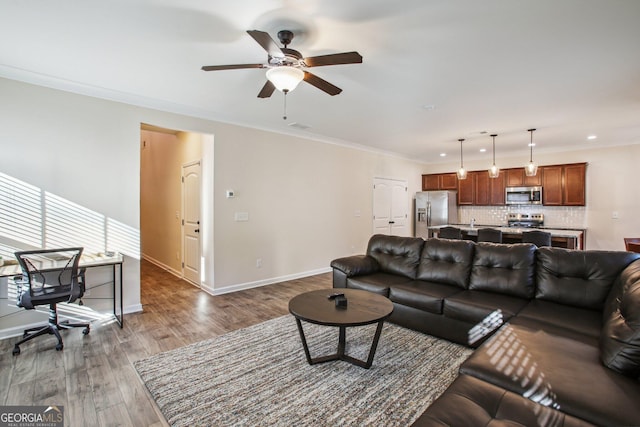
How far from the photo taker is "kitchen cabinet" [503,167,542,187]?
6949 mm

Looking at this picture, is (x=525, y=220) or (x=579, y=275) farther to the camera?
(x=525, y=220)

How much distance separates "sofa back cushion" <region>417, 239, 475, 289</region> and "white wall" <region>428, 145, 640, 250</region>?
197 inches

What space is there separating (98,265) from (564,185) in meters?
8.50

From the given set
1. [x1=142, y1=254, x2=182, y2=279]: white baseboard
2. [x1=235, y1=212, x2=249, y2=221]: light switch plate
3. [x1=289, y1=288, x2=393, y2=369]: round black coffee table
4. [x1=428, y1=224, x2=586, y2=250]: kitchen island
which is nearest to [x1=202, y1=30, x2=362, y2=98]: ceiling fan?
[x1=289, y1=288, x2=393, y2=369]: round black coffee table

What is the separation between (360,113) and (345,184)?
2236mm

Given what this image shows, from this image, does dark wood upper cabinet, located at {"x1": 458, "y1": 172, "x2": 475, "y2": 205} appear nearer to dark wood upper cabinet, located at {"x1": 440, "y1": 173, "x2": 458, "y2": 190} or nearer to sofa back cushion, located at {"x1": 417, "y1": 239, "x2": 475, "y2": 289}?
dark wood upper cabinet, located at {"x1": 440, "y1": 173, "x2": 458, "y2": 190}

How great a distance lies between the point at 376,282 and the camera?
3.47 meters

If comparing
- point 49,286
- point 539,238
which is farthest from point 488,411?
point 539,238

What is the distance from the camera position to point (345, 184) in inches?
255

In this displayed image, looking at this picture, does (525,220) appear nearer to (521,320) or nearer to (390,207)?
(390,207)

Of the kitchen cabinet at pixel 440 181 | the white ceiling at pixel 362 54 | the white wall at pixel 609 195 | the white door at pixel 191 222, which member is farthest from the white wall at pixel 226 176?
the white wall at pixel 609 195

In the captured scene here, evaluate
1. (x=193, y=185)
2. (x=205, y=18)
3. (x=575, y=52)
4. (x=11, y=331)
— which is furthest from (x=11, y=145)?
(x=575, y=52)

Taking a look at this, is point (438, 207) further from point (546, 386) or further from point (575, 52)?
point (546, 386)

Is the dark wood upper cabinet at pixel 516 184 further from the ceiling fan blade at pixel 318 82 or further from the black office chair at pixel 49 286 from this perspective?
the black office chair at pixel 49 286
